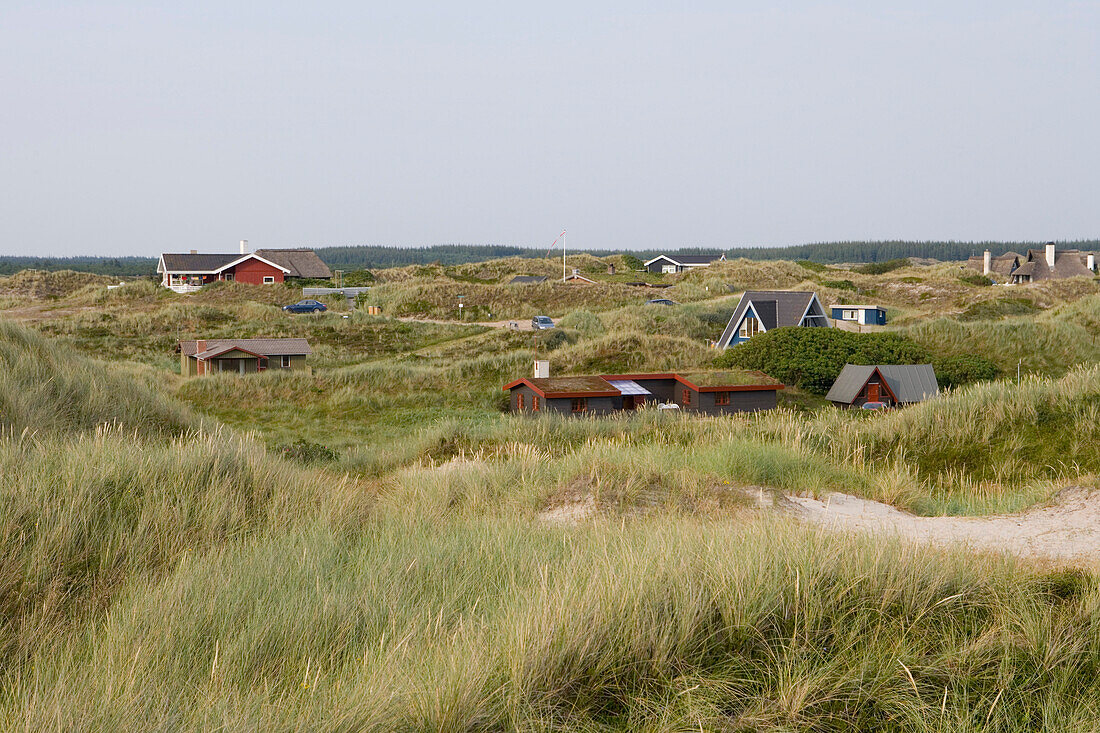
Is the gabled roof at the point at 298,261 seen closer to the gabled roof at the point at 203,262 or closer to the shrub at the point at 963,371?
the gabled roof at the point at 203,262

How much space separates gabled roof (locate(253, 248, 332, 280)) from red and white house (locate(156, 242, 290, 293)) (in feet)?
5.62

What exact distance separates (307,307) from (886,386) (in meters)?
45.2

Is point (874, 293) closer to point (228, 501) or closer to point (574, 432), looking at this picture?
point (574, 432)

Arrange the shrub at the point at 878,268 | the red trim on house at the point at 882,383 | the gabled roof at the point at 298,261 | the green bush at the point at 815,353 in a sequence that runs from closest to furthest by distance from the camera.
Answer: the red trim on house at the point at 882,383
the green bush at the point at 815,353
the gabled roof at the point at 298,261
the shrub at the point at 878,268

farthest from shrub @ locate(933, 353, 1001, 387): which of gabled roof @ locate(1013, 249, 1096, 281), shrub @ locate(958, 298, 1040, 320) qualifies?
gabled roof @ locate(1013, 249, 1096, 281)

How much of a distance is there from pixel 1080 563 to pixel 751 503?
3181mm

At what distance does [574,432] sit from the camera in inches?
664

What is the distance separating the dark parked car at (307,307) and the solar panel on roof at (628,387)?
3819 cm

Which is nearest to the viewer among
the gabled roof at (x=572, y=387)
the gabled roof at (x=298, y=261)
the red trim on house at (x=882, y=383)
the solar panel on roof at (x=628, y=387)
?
the gabled roof at (x=572, y=387)

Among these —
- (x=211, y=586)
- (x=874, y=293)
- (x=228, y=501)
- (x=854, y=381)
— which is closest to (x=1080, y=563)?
(x=211, y=586)

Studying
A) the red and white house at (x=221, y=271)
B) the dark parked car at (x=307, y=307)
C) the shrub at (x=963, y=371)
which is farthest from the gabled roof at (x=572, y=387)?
the red and white house at (x=221, y=271)

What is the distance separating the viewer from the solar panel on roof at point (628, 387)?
90.0 ft

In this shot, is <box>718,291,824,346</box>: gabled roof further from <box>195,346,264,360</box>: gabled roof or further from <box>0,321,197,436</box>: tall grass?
<box>0,321,197,436</box>: tall grass

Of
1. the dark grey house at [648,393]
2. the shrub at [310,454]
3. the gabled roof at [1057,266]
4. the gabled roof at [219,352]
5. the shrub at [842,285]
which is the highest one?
the gabled roof at [1057,266]
